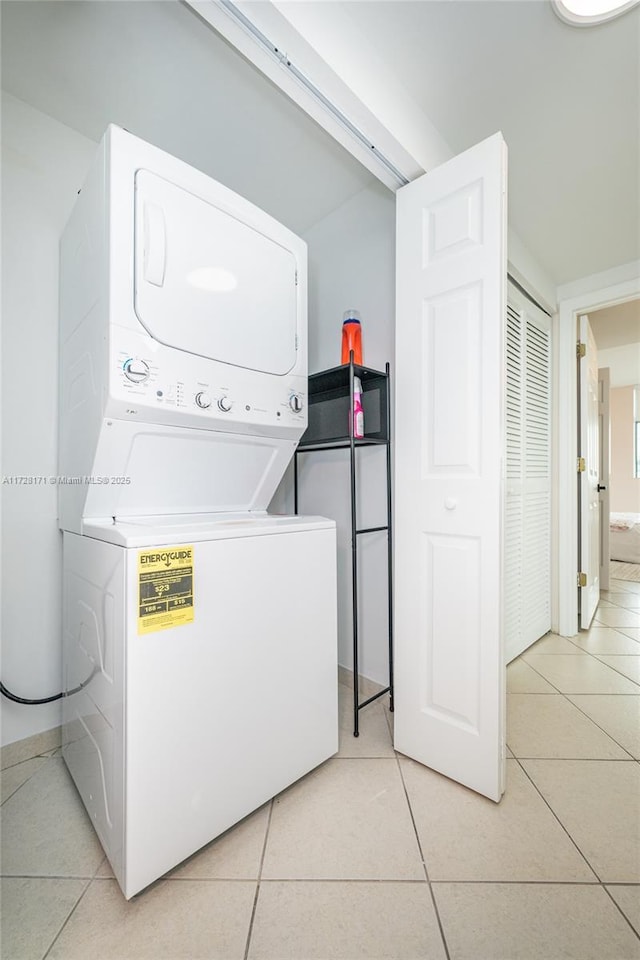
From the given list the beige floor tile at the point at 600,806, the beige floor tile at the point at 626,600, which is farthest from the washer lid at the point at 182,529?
Answer: the beige floor tile at the point at 626,600

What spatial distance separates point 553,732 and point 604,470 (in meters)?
3.18

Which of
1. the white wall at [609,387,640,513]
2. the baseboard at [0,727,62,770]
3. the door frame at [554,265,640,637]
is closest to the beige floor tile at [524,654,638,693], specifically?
the door frame at [554,265,640,637]

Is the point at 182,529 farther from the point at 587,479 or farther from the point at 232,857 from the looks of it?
the point at 587,479

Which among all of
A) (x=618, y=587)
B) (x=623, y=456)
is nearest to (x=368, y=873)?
(x=618, y=587)

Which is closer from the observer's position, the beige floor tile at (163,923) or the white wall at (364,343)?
the beige floor tile at (163,923)

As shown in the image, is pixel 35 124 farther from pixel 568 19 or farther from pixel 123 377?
pixel 568 19

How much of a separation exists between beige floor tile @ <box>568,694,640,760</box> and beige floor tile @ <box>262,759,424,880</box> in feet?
3.20

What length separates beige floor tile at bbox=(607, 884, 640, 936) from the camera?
965 mm

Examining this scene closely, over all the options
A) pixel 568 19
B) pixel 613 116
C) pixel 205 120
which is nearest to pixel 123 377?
pixel 205 120

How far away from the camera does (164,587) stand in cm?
102

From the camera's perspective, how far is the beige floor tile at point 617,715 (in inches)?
65.1

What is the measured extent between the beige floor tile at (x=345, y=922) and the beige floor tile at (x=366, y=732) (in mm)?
538

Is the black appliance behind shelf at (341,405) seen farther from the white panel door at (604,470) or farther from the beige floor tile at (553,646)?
the white panel door at (604,470)

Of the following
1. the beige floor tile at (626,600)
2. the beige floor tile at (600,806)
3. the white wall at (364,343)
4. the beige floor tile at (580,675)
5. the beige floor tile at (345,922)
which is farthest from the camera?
the beige floor tile at (626,600)
